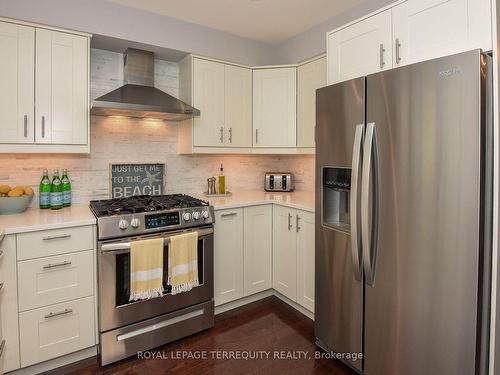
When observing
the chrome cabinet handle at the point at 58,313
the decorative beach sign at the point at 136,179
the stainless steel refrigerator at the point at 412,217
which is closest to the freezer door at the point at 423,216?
the stainless steel refrigerator at the point at 412,217

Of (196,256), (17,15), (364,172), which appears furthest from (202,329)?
(17,15)

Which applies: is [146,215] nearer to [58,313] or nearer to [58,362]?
[58,313]

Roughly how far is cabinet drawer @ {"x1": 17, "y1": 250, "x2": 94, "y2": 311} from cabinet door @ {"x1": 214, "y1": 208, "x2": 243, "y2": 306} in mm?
955

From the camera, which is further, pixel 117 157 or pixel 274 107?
pixel 274 107

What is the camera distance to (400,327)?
1637 mm

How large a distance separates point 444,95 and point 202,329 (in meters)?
2.21

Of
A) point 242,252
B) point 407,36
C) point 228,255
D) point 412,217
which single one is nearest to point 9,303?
point 228,255

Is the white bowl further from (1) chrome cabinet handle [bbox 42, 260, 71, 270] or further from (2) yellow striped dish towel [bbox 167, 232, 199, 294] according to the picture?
(2) yellow striped dish towel [bbox 167, 232, 199, 294]

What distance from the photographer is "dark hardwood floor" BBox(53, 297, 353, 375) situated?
2.05 metres

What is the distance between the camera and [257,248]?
288 cm

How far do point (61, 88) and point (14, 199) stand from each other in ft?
2.73

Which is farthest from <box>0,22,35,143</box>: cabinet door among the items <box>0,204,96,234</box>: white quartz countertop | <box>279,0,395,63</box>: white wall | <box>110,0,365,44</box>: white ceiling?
<box>279,0,395,63</box>: white wall

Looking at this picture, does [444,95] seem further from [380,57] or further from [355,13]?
[355,13]

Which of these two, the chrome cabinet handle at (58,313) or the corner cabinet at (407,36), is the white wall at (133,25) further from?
the chrome cabinet handle at (58,313)
